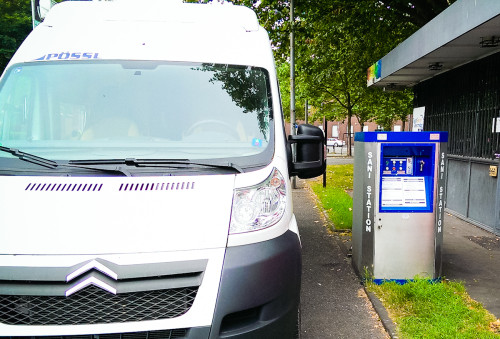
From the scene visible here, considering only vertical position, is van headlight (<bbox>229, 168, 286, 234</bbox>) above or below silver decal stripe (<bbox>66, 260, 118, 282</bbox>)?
above

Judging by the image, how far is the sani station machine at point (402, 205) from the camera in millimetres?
4488

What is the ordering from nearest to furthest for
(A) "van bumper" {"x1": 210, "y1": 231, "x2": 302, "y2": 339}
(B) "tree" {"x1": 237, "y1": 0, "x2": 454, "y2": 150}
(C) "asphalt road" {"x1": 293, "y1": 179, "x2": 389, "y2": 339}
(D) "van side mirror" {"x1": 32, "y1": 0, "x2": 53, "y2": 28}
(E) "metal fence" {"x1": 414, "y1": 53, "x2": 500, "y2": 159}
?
(A) "van bumper" {"x1": 210, "y1": 231, "x2": 302, "y2": 339} → (C) "asphalt road" {"x1": 293, "y1": 179, "x2": 389, "y2": 339} → (D) "van side mirror" {"x1": 32, "y1": 0, "x2": 53, "y2": 28} → (E) "metal fence" {"x1": 414, "y1": 53, "x2": 500, "y2": 159} → (B) "tree" {"x1": 237, "y1": 0, "x2": 454, "y2": 150}

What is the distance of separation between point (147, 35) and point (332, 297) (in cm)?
322

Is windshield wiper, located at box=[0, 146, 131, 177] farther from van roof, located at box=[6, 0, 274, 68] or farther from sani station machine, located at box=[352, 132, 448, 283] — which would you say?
sani station machine, located at box=[352, 132, 448, 283]

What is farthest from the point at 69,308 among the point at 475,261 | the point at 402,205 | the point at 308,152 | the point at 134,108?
the point at 475,261

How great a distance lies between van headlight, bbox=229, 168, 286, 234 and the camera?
245 cm

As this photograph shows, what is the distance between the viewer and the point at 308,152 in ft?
10.7

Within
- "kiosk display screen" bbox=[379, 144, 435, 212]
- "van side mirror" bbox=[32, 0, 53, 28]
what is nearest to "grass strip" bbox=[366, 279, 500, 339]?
"kiosk display screen" bbox=[379, 144, 435, 212]

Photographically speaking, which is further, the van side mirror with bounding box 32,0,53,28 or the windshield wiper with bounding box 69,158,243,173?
the van side mirror with bounding box 32,0,53,28

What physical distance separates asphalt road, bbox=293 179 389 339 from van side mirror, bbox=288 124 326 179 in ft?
4.92

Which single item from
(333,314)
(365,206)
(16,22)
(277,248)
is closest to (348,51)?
(365,206)

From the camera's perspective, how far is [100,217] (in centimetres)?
227

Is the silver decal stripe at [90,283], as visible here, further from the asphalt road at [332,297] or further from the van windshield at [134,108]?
the asphalt road at [332,297]

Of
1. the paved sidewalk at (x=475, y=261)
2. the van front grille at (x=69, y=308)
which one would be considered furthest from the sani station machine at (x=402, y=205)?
the van front grille at (x=69, y=308)
